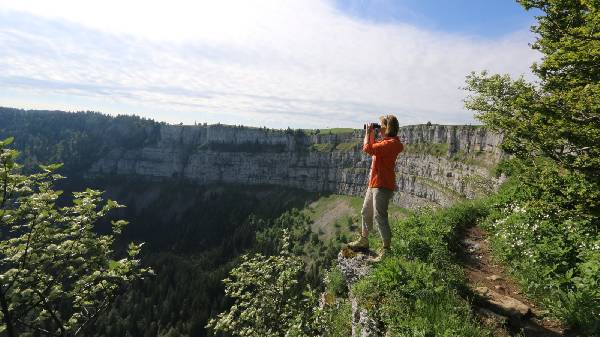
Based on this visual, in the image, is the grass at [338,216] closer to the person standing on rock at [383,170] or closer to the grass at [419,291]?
the grass at [419,291]

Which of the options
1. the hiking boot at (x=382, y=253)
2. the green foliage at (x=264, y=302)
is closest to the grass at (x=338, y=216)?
the green foliage at (x=264, y=302)

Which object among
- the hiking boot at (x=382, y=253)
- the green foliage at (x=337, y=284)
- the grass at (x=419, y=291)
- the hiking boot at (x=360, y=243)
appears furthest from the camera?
the green foliage at (x=337, y=284)

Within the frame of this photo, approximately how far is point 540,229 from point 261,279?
12148 millimetres

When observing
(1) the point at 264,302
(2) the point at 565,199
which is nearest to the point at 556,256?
(2) the point at 565,199

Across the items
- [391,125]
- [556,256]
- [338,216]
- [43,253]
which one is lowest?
[338,216]

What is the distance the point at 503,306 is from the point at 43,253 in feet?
45.4

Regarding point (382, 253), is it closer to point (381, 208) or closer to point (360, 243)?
point (360, 243)

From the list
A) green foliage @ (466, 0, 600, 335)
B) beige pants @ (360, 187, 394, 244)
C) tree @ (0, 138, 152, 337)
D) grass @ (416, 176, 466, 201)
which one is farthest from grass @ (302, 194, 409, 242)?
tree @ (0, 138, 152, 337)

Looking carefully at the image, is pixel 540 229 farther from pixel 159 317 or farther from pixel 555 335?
pixel 159 317

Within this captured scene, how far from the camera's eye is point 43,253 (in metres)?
11.9

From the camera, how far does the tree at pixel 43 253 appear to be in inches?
430

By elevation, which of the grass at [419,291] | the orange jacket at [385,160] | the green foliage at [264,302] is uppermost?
the orange jacket at [385,160]

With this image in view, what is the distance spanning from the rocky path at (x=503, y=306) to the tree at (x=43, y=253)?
36.5 feet

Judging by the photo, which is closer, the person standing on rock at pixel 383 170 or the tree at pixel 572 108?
the tree at pixel 572 108
